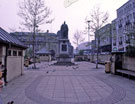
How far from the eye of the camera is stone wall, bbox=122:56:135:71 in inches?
396

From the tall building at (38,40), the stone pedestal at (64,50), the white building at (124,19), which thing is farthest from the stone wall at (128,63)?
the white building at (124,19)

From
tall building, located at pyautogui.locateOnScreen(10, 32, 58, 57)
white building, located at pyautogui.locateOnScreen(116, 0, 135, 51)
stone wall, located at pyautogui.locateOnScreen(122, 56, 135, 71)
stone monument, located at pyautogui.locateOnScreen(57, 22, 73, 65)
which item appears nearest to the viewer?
stone wall, located at pyautogui.locateOnScreen(122, 56, 135, 71)

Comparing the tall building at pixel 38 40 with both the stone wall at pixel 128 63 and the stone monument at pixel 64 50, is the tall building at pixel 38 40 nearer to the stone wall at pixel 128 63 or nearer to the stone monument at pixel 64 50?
the stone monument at pixel 64 50

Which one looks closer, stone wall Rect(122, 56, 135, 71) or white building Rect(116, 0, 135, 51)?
stone wall Rect(122, 56, 135, 71)

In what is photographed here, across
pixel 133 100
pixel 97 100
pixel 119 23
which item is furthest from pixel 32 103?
pixel 119 23

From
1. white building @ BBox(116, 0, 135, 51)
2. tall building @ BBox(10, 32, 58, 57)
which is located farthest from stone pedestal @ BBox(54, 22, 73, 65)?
white building @ BBox(116, 0, 135, 51)

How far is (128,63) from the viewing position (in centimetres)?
1069

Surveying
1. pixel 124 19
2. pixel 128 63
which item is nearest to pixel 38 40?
pixel 124 19

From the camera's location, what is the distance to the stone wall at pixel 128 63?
1007cm

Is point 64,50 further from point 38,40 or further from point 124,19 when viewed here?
point 38,40

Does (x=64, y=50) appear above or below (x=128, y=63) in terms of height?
above

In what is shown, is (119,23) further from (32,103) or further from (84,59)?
(32,103)

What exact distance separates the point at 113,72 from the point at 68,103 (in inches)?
318

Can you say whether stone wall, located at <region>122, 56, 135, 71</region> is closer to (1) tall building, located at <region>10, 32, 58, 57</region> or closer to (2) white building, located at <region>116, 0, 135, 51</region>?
(1) tall building, located at <region>10, 32, 58, 57</region>
